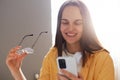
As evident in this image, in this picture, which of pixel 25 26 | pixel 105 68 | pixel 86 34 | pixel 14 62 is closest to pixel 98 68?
pixel 105 68

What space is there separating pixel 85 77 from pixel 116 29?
426 millimetres

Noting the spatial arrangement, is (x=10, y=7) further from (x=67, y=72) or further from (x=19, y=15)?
(x=67, y=72)

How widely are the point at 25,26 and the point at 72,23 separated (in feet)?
3.35

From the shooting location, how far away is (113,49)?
1.26 meters

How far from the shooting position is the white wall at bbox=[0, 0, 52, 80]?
183 centimetres

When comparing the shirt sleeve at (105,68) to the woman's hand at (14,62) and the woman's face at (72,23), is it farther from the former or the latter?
the woman's hand at (14,62)

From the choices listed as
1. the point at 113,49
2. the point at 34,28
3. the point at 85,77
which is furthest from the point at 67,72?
the point at 34,28

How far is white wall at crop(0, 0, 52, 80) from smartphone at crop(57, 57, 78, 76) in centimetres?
104

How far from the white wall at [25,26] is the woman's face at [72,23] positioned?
98 centimetres

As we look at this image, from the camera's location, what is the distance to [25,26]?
6.14 feet

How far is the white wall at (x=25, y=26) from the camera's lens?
1.83m

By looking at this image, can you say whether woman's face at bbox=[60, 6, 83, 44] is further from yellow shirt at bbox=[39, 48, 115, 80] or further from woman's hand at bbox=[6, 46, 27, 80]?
woman's hand at bbox=[6, 46, 27, 80]

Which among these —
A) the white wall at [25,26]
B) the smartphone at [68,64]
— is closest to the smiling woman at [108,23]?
the smartphone at [68,64]

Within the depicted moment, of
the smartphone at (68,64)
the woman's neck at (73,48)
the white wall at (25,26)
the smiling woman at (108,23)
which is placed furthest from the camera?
the white wall at (25,26)
